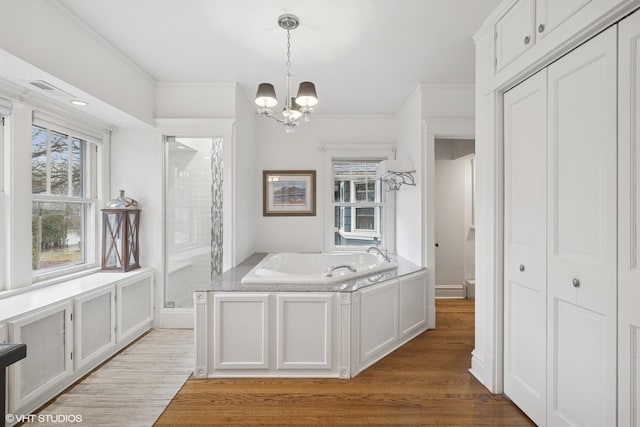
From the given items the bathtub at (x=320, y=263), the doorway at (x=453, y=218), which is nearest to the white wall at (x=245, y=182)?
the bathtub at (x=320, y=263)

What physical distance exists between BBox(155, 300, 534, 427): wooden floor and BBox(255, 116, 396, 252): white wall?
6.78ft

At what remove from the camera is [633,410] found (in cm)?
127

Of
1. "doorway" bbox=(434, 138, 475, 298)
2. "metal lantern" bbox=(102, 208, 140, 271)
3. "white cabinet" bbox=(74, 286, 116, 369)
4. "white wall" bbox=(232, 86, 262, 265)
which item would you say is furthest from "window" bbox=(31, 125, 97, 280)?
"doorway" bbox=(434, 138, 475, 298)

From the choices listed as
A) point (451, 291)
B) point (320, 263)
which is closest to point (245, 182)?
point (320, 263)

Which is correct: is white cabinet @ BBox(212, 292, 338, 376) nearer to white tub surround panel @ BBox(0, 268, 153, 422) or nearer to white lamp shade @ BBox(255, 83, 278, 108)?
white tub surround panel @ BBox(0, 268, 153, 422)

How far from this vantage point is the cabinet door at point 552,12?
146 cm

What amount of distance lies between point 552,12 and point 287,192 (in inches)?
124

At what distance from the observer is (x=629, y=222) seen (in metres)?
1.26

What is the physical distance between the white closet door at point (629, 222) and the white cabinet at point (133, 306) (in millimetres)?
3268

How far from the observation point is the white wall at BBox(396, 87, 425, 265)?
3256 mm

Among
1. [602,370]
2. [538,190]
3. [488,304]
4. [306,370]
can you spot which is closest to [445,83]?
[538,190]

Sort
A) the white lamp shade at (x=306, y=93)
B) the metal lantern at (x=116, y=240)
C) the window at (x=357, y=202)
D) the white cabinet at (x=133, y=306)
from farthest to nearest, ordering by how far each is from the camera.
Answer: the window at (x=357, y=202)
the metal lantern at (x=116, y=240)
the white cabinet at (x=133, y=306)
the white lamp shade at (x=306, y=93)

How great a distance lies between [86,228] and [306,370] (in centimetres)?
246

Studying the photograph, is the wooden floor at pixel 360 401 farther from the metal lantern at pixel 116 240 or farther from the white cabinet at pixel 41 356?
the metal lantern at pixel 116 240
